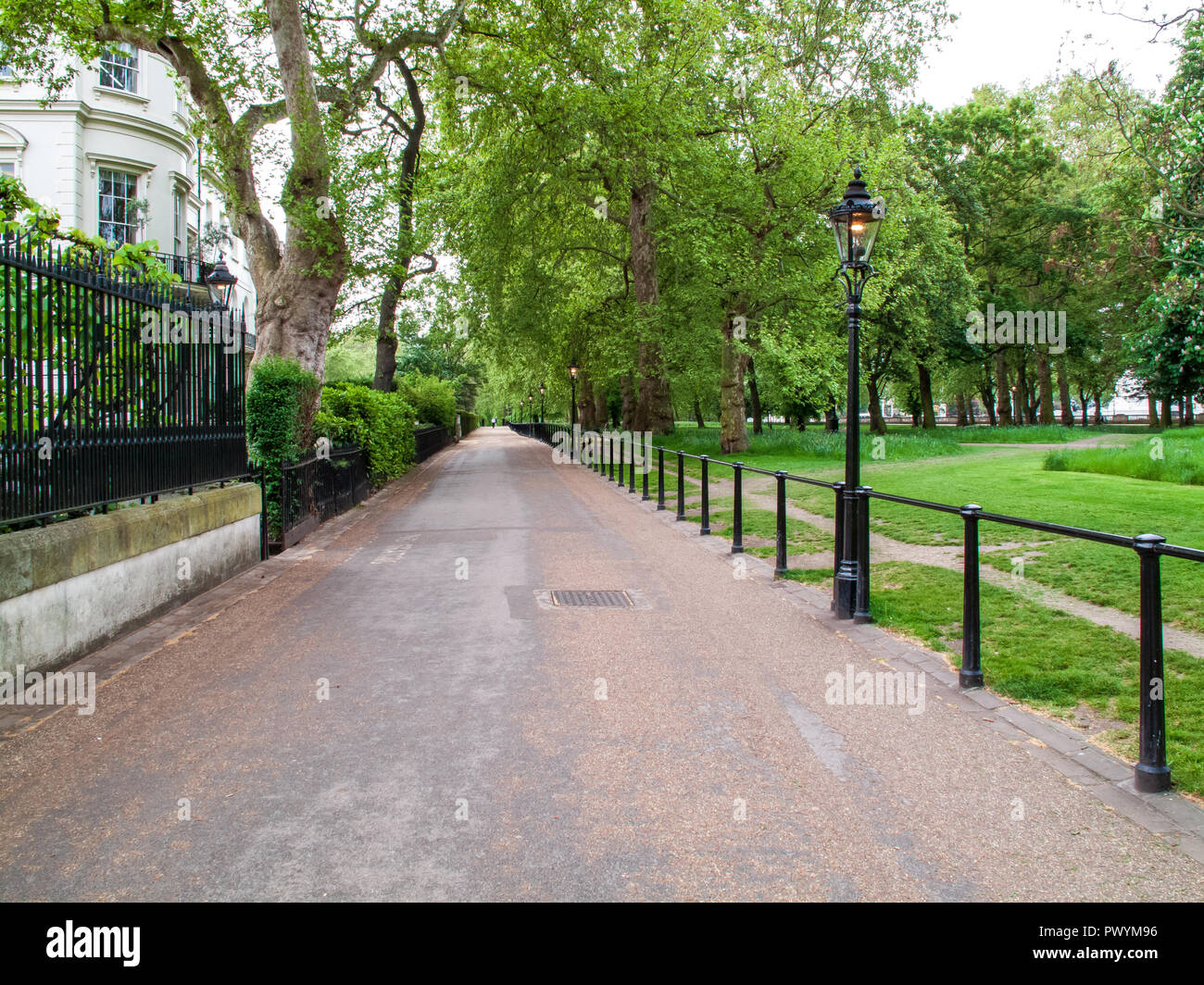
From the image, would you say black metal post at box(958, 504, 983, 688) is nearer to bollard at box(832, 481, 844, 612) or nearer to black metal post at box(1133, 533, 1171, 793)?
black metal post at box(1133, 533, 1171, 793)

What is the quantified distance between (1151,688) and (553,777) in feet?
8.86

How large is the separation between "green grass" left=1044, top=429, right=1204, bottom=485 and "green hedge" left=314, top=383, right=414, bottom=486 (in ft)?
48.2

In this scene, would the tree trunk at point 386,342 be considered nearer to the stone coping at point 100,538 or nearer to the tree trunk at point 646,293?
the tree trunk at point 646,293

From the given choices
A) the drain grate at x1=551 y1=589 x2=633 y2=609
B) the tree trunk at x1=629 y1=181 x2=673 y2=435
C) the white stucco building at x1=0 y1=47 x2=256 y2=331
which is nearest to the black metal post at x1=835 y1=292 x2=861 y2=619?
the drain grate at x1=551 y1=589 x2=633 y2=609

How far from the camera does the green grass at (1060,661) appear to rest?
4.54 m

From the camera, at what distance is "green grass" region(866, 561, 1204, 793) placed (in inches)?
179

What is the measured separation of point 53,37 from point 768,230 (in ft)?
71.6

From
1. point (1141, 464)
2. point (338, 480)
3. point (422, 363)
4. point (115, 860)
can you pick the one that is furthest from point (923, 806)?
point (422, 363)

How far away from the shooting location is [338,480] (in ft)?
51.0

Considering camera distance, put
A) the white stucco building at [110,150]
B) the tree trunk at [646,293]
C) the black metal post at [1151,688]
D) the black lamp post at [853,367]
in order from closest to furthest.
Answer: the black metal post at [1151,688]
the black lamp post at [853,367]
the white stucco building at [110,150]
the tree trunk at [646,293]

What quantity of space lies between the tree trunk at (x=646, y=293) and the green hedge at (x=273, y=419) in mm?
18151

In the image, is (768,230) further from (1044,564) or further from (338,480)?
(1044,564)

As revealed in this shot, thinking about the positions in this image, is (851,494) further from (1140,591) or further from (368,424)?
(368,424)

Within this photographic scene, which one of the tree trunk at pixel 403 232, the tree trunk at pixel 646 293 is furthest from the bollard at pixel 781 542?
the tree trunk at pixel 646 293
